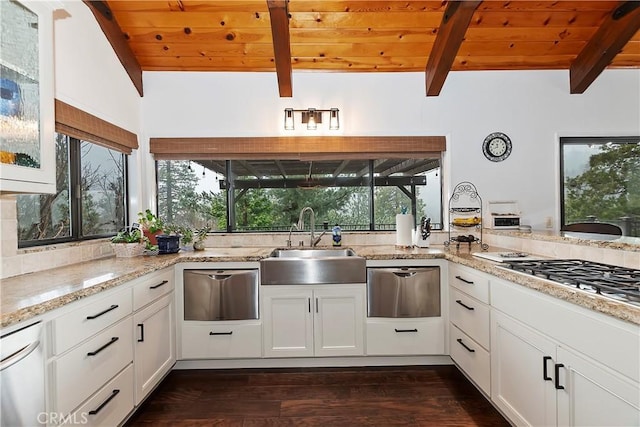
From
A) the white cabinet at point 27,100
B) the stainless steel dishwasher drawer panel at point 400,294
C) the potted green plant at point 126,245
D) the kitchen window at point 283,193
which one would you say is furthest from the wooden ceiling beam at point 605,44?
the potted green plant at point 126,245

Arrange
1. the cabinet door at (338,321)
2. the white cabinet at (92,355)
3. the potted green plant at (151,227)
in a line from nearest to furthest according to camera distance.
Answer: the white cabinet at (92,355)
the cabinet door at (338,321)
the potted green plant at (151,227)

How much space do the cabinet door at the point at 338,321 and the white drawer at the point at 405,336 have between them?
10 cm

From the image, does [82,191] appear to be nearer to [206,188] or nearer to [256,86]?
[206,188]

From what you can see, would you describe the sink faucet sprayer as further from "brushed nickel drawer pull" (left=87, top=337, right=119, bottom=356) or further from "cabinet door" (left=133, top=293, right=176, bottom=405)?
"brushed nickel drawer pull" (left=87, top=337, right=119, bottom=356)

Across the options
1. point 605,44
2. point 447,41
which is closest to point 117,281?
point 447,41

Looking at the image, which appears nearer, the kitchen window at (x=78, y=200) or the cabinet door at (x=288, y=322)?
the kitchen window at (x=78, y=200)

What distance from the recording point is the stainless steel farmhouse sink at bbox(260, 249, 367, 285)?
2512mm

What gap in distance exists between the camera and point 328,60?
122 inches

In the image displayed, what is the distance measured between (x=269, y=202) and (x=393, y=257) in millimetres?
1395

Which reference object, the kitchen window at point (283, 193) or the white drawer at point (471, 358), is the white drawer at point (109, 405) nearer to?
the kitchen window at point (283, 193)

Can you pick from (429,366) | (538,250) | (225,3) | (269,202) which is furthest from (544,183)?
(225,3)

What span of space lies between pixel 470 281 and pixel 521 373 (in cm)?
65

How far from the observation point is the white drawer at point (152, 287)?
6.45ft

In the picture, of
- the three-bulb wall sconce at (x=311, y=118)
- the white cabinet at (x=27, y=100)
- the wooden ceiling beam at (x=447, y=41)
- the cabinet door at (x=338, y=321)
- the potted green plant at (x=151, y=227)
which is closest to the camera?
the white cabinet at (x=27, y=100)
